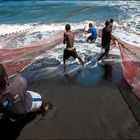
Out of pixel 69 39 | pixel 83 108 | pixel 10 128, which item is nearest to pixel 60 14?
pixel 69 39

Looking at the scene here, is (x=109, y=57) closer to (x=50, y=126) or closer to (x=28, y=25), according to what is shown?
(x=50, y=126)

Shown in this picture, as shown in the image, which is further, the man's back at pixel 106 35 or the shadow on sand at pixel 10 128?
the man's back at pixel 106 35

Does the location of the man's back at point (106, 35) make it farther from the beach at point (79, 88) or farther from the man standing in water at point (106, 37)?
the beach at point (79, 88)

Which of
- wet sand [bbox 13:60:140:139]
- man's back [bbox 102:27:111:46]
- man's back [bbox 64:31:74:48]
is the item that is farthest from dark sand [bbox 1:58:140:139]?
man's back [bbox 102:27:111:46]

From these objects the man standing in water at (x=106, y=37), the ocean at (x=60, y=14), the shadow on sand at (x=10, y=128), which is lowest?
A: the ocean at (x=60, y=14)

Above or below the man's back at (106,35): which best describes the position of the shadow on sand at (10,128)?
below

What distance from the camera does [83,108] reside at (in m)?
6.34

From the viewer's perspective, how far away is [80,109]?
629 cm

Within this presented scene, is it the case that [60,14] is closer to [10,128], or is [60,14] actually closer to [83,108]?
[83,108]

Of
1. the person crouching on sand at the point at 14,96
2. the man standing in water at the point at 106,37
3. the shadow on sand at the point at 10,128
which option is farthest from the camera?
the man standing in water at the point at 106,37

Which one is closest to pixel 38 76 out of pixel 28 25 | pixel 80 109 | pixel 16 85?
pixel 80 109

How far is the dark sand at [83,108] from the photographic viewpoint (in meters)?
5.45

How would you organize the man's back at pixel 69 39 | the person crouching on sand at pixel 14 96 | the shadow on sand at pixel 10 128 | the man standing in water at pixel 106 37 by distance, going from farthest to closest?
Result: the man standing in water at pixel 106 37 → the man's back at pixel 69 39 → the shadow on sand at pixel 10 128 → the person crouching on sand at pixel 14 96

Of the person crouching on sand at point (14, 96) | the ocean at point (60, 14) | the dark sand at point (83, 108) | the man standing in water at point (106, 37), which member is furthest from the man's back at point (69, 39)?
the ocean at point (60, 14)
